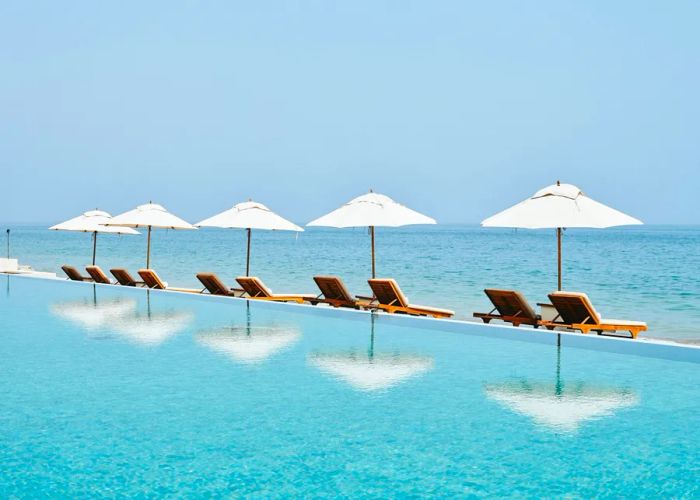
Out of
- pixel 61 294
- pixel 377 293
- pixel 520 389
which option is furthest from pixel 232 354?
pixel 61 294

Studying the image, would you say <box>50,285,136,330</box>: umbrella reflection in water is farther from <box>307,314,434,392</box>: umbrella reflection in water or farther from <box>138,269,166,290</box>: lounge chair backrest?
<box>307,314,434,392</box>: umbrella reflection in water

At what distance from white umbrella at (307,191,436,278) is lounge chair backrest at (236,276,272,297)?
131 centimetres

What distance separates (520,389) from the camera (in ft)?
18.5

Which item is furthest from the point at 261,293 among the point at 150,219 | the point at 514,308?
the point at 514,308

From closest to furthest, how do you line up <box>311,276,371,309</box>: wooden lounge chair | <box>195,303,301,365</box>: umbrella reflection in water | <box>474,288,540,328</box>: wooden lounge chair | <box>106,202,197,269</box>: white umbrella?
1. <box>195,303,301,365</box>: umbrella reflection in water
2. <box>474,288,540,328</box>: wooden lounge chair
3. <box>311,276,371,309</box>: wooden lounge chair
4. <box>106,202,197,269</box>: white umbrella

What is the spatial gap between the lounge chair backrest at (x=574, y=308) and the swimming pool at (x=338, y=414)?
1.33 meters

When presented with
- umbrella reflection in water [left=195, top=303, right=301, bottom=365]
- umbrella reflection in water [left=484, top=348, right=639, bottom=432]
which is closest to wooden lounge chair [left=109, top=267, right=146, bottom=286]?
umbrella reflection in water [left=195, top=303, right=301, bottom=365]

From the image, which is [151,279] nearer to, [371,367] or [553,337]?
[553,337]

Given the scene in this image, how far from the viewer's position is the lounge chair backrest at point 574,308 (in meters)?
9.10

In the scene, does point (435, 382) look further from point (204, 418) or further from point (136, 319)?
point (136, 319)

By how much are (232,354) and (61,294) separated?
6761mm

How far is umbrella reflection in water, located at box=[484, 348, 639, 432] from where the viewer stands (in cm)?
483

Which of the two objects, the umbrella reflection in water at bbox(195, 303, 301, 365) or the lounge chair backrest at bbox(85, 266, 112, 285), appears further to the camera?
the lounge chair backrest at bbox(85, 266, 112, 285)

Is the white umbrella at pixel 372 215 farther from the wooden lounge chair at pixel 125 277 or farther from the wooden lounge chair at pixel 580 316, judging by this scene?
the wooden lounge chair at pixel 125 277
